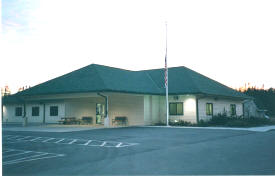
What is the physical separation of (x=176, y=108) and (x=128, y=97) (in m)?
4.85

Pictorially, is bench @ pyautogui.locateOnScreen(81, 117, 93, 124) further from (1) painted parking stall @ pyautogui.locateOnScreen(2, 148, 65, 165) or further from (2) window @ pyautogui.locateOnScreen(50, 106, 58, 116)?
(1) painted parking stall @ pyautogui.locateOnScreen(2, 148, 65, 165)

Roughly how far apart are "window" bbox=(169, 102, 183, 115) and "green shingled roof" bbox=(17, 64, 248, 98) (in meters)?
1.26

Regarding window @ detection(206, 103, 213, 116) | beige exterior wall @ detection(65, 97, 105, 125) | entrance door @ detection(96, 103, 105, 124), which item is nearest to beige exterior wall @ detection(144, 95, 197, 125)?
window @ detection(206, 103, 213, 116)

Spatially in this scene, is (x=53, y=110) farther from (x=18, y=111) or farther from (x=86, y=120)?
(x=18, y=111)

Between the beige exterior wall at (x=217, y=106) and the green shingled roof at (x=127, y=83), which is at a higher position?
the green shingled roof at (x=127, y=83)

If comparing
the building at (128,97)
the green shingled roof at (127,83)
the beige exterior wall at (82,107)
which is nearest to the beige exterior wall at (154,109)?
the building at (128,97)

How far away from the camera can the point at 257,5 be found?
623 inches

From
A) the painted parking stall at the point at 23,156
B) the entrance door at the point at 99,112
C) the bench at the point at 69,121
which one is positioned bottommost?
the painted parking stall at the point at 23,156

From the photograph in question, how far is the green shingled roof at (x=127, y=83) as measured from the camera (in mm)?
25375

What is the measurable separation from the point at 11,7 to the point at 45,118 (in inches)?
1019

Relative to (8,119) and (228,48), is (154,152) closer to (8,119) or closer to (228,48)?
(228,48)

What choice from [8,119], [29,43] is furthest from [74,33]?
[8,119]

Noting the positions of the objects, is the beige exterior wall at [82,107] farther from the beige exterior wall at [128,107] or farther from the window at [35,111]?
the window at [35,111]

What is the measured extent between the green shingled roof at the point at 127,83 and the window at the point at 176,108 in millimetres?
1260
